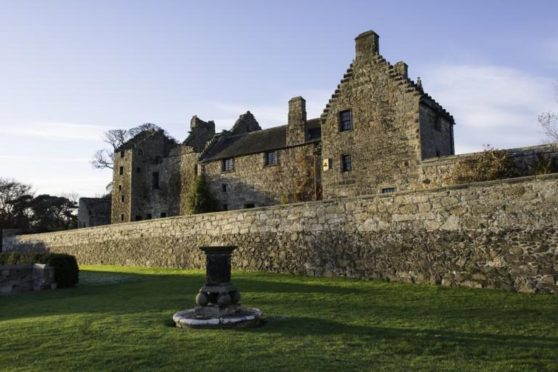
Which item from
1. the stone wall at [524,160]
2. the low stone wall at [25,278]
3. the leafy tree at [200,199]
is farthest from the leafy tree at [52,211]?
the stone wall at [524,160]

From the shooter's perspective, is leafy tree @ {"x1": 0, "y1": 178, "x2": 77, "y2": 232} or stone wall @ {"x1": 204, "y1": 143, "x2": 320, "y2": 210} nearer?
stone wall @ {"x1": 204, "y1": 143, "x2": 320, "y2": 210}

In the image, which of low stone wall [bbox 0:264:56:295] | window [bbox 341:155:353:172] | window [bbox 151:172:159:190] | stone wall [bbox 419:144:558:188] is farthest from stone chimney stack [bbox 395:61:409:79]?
window [bbox 151:172:159:190]

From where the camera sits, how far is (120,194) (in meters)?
46.6

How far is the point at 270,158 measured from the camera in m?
34.0

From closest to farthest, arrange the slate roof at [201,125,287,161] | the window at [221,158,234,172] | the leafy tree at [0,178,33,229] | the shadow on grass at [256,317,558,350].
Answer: the shadow on grass at [256,317,558,350], the slate roof at [201,125,287,161], the window at [221,158,234,172], the leafy tree at [0,178,33,229]

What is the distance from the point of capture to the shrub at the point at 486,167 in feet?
63.0

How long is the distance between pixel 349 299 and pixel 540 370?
5923 millimetres

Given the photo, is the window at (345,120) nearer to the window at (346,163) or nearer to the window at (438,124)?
the window at (346,163)

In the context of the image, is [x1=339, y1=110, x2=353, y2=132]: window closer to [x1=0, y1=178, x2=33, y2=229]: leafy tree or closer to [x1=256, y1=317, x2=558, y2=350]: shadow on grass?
[x1=256, y1=317, x2=558, y2=350]: shadow on grass

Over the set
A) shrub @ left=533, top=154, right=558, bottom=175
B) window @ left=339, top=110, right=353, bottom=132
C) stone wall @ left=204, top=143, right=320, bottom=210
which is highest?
window @ left=339, top=110, right=353, bottom=132

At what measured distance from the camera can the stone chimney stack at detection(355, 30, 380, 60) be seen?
26.7 meters

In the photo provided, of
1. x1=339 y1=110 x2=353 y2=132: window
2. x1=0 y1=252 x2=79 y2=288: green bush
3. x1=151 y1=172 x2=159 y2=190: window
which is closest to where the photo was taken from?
x1=0 y1=252 x2=79 y2=288: green bush

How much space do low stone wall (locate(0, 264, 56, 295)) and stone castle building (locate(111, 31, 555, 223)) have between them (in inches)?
645

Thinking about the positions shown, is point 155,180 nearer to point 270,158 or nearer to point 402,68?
point 270,158
